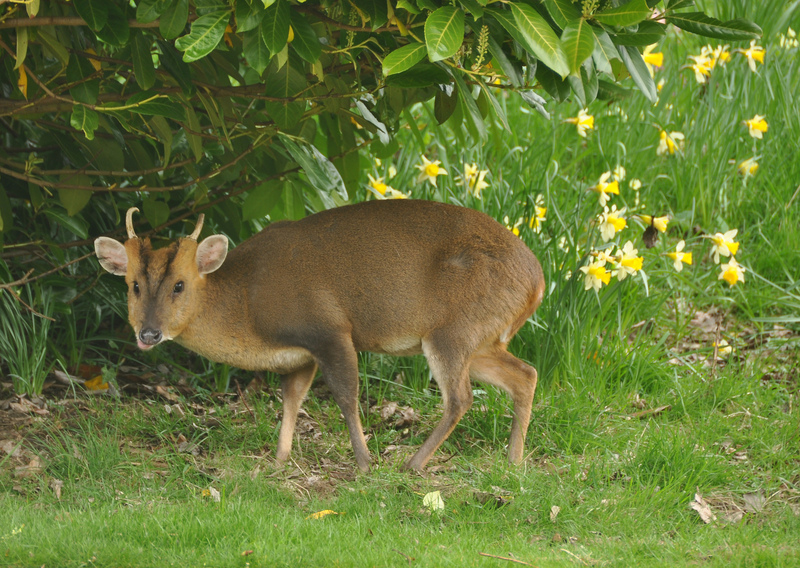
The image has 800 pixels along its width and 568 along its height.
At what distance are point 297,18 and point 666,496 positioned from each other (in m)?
2.80

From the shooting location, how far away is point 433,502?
4312 mm

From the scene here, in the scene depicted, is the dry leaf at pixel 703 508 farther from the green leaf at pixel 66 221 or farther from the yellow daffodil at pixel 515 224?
the green leaf at pixel 66 221

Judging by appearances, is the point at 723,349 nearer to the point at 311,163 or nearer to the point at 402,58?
the point at 311,163

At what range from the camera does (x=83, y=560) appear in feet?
11.7

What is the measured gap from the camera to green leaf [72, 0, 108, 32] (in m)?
3.57

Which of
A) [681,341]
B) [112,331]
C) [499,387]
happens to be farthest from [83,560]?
[681,341]

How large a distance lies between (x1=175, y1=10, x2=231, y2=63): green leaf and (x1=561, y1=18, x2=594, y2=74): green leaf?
1224 mm

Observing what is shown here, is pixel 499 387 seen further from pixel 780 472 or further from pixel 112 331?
pixel 112 331

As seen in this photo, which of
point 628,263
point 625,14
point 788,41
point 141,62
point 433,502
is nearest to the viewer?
point 625,14

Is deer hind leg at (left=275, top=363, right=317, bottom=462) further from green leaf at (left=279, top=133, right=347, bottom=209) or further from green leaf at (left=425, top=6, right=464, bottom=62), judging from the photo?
green leaf at (left=425, top=6, right=464, bottom=62)

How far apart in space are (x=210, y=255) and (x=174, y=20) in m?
1.72

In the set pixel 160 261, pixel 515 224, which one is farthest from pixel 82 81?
pixel 515 224

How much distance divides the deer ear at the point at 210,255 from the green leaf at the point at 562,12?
96.3 inches

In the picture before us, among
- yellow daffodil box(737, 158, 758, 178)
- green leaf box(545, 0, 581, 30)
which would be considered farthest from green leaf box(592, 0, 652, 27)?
yellow daffodil box(737, 158, 758, 178)
